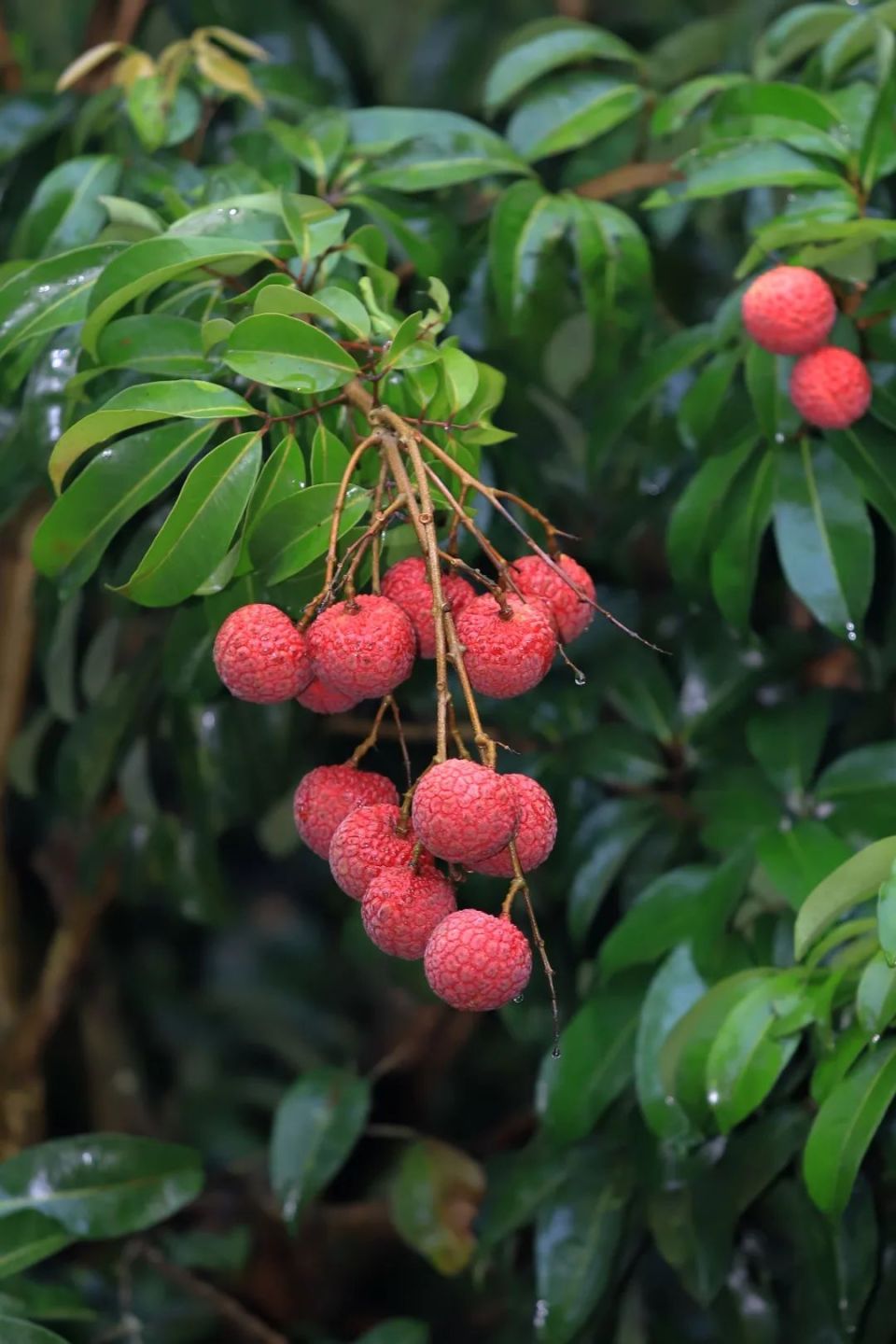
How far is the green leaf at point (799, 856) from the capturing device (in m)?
1.03

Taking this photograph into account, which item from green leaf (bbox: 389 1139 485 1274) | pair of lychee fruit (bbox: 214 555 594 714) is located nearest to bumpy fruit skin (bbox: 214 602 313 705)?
pair of lychee fruit (bbox: 214 555 594 714)

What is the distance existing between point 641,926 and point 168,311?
0.55m

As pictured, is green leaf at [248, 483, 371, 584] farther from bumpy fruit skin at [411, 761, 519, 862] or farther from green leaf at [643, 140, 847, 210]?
green leaf at [643, 140, 847, 210]

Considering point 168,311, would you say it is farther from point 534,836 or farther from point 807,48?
point 807,48

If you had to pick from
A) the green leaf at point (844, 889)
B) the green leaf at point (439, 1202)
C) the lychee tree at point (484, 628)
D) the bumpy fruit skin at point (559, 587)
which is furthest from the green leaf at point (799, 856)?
the green leaf at point (439, 1202)

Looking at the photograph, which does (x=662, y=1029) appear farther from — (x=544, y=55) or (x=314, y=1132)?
(x=544, y=55)

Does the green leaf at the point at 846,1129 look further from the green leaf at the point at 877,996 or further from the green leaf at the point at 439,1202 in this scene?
the green leaf at the point at 439,1202

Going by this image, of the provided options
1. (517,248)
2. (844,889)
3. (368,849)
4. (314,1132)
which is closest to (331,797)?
(368,849)

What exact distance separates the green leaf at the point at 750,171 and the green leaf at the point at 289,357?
14.5 inches

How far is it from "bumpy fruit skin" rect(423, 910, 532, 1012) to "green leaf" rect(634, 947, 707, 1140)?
34cm

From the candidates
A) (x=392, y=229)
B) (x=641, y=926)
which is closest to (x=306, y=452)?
(x=392, y=229)

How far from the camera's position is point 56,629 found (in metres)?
1.27

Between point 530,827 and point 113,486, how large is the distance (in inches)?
13.2

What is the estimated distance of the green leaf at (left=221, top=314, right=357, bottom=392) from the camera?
2.64ft
